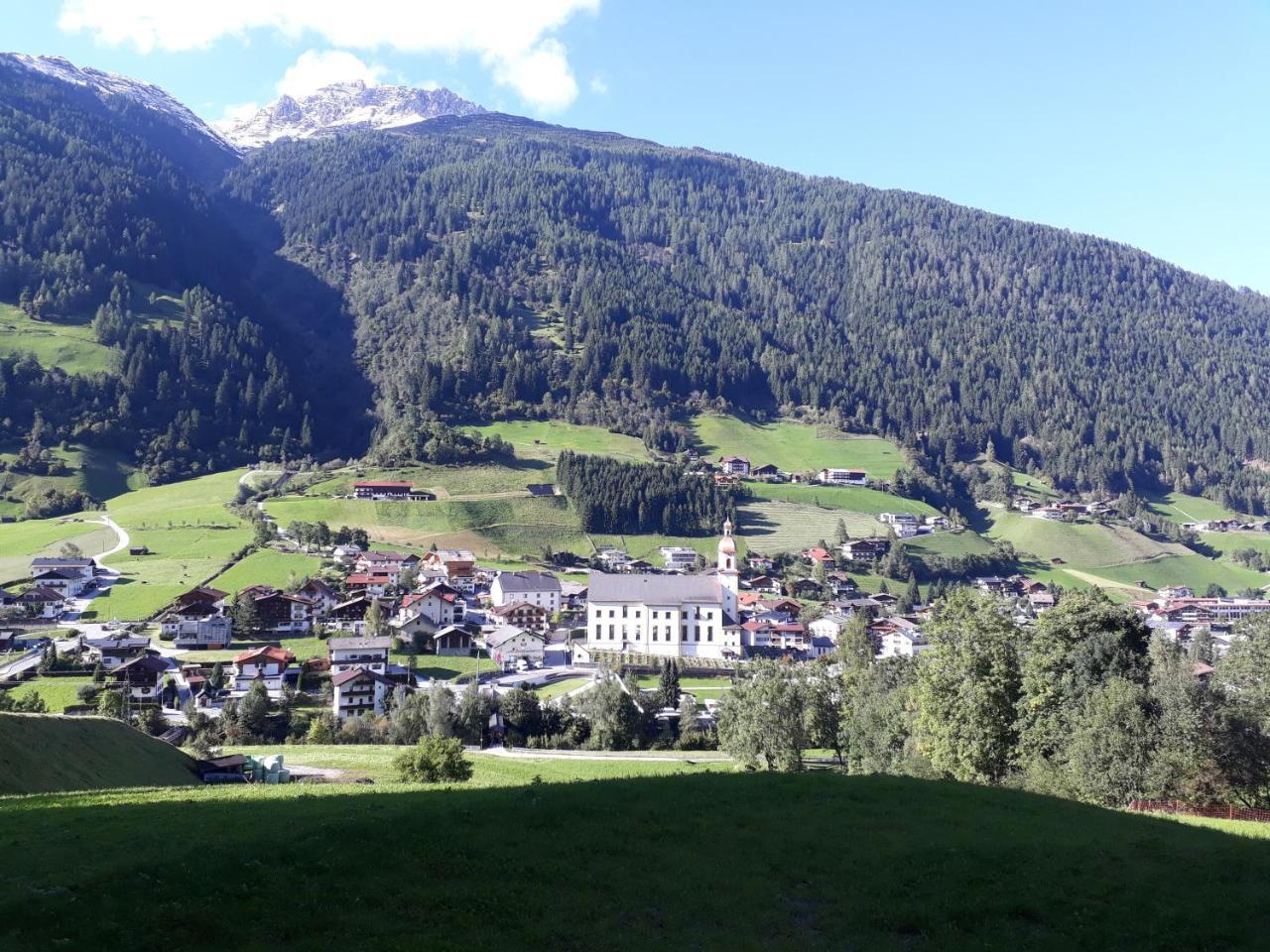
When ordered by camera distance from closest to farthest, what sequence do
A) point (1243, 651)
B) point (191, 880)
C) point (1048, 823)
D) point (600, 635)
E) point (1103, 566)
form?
point (191, 880)
point (1048, 823)
point (1243, 651)
point (600, 635)
point (1103, 566)

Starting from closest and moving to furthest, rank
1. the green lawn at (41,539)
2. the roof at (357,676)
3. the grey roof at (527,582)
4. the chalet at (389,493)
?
the roof at (357,676) → the green lawn at (41,539) → the grey roof at (527,582) → the chalet at (389,493)

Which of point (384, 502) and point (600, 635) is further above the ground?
point (384, 502)

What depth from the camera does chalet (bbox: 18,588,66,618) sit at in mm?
99562

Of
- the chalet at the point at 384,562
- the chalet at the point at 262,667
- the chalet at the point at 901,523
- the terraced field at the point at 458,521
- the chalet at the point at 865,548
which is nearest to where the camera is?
the chalet at the point at 262,667

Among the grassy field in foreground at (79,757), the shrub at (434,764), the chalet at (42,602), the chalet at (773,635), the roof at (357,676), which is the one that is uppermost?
the grassy field in foreground at (79,757)

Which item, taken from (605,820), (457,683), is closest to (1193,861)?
(605,820)

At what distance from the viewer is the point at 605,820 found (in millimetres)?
21406

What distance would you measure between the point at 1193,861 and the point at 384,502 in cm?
14836

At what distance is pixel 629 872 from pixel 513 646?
8137 centimetres

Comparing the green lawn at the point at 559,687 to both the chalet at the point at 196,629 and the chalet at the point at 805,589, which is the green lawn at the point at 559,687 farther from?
the chalet at the point at 805,589

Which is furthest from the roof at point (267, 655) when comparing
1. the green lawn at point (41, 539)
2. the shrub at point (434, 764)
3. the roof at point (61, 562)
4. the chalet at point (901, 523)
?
the chalet at point (901, 523)

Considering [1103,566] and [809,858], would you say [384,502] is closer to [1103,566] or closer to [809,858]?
[1103,566]

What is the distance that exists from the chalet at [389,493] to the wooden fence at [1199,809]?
139452 millimetres

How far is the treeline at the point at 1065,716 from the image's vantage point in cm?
3331
